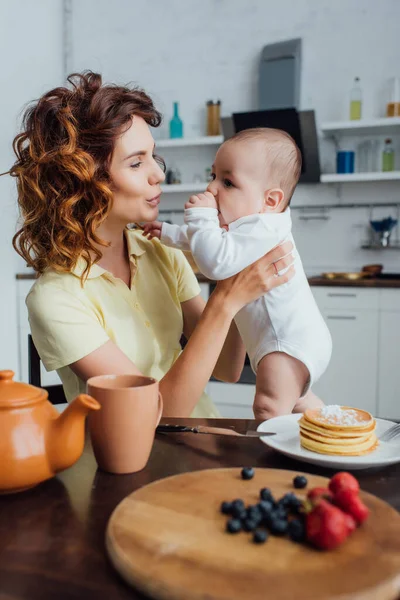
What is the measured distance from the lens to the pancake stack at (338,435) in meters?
0.91

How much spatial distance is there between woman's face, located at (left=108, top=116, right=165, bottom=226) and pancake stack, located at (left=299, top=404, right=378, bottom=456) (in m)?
0.78

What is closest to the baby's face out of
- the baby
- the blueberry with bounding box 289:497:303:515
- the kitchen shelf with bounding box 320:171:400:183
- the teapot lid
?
the baby

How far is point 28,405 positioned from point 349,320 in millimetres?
3245

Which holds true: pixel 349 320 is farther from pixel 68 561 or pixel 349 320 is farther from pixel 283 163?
pixel 68 561

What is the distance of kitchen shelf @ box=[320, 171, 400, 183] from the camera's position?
162 inches

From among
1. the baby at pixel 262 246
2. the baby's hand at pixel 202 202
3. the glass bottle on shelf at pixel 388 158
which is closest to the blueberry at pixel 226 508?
the baby at pixel 262 246

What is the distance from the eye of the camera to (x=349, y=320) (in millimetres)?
3795

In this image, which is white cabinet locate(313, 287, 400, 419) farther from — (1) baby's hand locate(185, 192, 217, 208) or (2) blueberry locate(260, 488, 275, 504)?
(2) blueberry locate(260, 488, 275, 504)

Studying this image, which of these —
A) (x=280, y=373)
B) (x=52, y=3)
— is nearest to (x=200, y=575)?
(x=280, y=373)

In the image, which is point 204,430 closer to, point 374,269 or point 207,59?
point 374,269

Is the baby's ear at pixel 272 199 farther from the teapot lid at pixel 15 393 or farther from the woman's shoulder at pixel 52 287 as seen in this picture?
the teapot lid at pixel 15 393

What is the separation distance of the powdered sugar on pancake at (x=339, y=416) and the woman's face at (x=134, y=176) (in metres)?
0.77

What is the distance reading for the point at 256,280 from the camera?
143 centimetres

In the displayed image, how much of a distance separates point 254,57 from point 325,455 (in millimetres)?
4362
